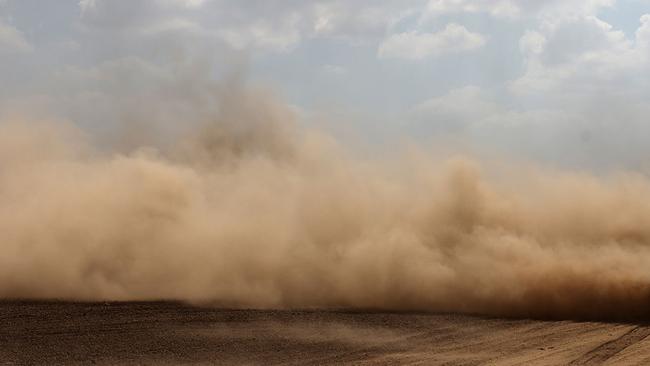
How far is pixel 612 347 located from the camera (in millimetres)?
14617

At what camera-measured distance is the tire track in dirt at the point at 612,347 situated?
526 inches

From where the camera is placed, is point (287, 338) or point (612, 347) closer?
point (612, 347)

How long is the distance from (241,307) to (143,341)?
4.51 meters

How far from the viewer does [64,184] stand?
2839 centimetres

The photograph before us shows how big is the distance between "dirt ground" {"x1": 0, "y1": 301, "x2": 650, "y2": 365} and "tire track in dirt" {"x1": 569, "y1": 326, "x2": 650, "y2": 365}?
22 millimetres

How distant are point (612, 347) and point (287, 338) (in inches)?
295

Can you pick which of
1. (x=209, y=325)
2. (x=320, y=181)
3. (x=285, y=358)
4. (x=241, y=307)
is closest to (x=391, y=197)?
(x=320, y=181)

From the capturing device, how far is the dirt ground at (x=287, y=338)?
44.1 feet

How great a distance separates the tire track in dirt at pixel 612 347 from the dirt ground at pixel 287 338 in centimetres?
2

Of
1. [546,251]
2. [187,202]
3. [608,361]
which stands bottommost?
[608,361]

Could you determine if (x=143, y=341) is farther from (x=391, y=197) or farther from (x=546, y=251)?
(x=391, y=197)

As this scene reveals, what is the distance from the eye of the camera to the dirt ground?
1343 centimetres

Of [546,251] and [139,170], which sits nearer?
[546,251]

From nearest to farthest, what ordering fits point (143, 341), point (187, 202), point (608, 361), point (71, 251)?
1. point (608, 361)
2. point (143, 341)
3. point (71, 251)
4. point (187, 202)
